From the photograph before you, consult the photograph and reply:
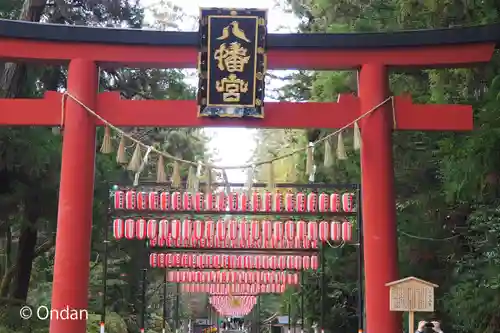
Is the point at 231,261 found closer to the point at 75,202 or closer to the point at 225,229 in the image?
the point at 225,229

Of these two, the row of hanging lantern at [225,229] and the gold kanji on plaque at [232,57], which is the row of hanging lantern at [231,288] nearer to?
the row of hanging lantern at [225,229]

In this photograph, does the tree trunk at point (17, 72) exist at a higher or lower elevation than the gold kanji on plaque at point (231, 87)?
higher

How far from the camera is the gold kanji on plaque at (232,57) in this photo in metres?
8.98

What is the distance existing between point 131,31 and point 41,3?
4023 mm

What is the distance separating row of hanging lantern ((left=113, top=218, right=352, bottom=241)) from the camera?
13.8 metres

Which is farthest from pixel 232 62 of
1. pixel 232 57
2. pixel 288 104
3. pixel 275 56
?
pixel 288 104

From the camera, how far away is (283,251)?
18094 mm

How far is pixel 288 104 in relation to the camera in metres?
9.19

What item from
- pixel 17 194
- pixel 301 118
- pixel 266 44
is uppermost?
pixel 266 44

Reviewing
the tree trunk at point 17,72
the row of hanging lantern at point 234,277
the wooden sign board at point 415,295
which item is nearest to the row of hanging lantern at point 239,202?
the tree trunk at point 17,72

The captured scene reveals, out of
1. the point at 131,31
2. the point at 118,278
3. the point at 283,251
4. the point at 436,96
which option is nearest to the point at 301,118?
the point at 131,31

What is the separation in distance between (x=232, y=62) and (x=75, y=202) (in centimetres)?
302

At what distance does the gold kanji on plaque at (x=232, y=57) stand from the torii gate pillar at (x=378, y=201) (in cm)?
184

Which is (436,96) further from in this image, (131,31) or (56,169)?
(56,169)
